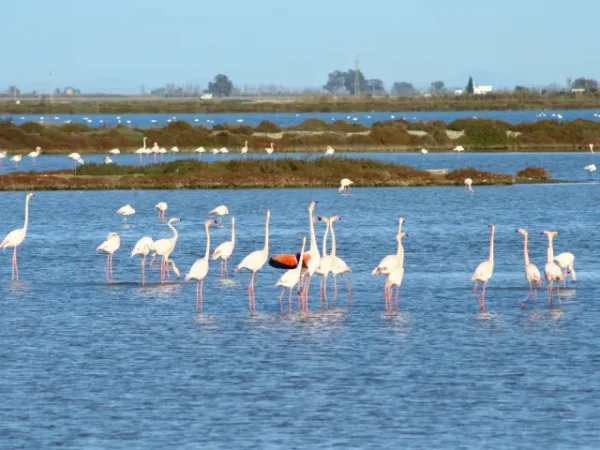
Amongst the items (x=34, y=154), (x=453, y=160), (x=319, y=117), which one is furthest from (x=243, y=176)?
(x=319, y=117)

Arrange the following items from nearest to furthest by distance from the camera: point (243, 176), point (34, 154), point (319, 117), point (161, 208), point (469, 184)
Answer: point (161, 208) < point (469, 184) < point (243, 176) < point (34, 154) < point (319, 117)

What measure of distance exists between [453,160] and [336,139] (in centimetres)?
1326

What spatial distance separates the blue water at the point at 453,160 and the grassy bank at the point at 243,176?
27.5 ft

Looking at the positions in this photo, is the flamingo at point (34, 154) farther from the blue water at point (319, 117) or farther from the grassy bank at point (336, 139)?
the blue water at point (319, 117)

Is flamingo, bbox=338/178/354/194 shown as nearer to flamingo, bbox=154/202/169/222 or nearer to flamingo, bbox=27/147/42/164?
flamingo, bbox=154/202/169/222

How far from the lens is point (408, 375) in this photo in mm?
16422

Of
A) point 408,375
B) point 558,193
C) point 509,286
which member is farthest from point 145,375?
point 558,193

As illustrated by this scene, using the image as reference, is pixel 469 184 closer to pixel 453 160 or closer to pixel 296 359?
pixel 453 160

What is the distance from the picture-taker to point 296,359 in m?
17.5

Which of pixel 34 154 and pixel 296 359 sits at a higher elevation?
pixel 296 359

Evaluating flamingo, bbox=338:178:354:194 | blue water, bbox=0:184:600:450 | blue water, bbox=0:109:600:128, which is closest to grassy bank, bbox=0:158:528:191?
flamingo, bbox=338:178:354:194

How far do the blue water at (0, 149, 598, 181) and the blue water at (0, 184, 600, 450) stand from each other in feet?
104

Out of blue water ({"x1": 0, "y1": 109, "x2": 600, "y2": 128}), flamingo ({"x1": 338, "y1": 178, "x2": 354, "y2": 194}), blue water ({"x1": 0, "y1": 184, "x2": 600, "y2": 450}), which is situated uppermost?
blue water ({"x1": 0, "y1": 184, "x2": 600, "y2": 450})

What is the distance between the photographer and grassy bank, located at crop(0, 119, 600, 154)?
80938 millimetres
